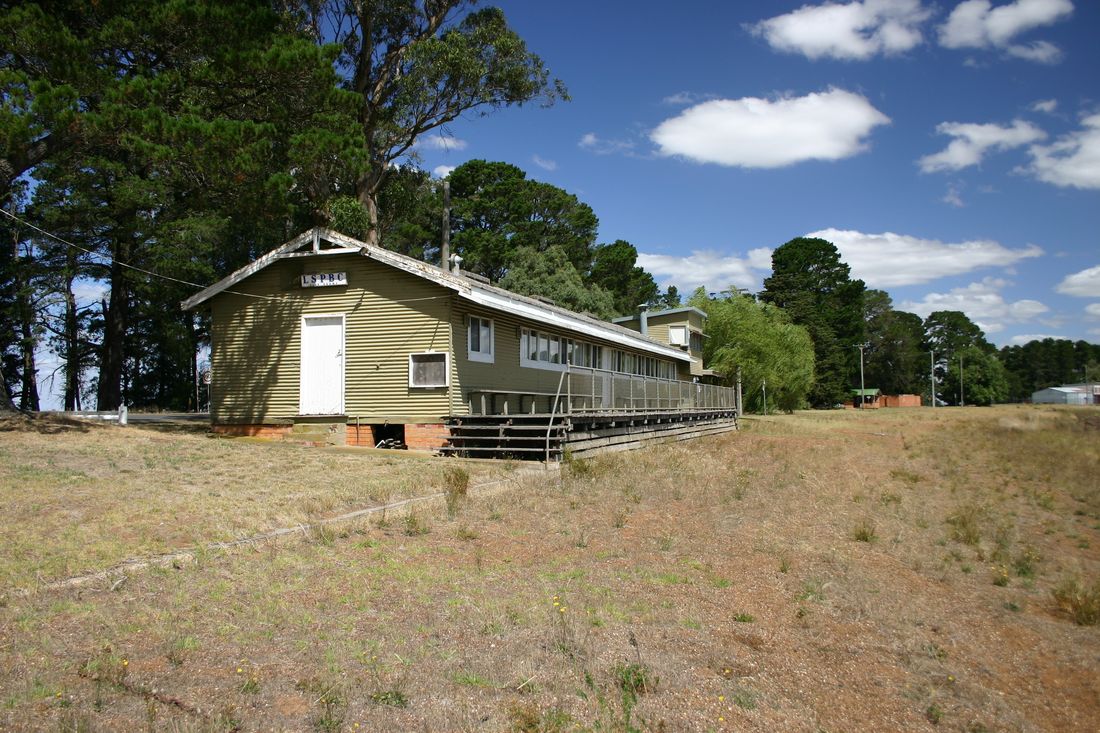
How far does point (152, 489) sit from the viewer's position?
30.4 ft

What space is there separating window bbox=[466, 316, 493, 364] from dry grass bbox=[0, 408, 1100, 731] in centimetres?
772

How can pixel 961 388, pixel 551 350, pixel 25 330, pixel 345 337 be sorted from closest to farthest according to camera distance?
pixel 345 337 < pixel 551 350 < pixel 25 330 < pixel 961 388

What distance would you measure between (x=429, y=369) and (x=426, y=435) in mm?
1502

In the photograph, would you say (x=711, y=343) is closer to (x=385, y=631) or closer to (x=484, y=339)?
(x=484, y=339)

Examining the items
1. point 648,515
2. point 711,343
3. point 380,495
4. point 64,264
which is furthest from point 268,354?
point 711,343

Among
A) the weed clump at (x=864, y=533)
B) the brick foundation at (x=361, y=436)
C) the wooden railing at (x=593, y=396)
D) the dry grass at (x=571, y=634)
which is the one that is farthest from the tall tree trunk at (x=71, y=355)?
the weed clump at (x=864, y=533)

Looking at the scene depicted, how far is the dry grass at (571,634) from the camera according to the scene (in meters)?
4.13

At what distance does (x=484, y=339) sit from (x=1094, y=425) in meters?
41.4

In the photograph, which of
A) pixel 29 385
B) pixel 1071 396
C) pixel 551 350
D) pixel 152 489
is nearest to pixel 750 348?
pixel 551 350

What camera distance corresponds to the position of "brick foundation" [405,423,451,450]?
16.9 m

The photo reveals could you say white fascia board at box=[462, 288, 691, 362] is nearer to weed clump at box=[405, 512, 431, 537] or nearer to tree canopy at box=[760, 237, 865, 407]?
weed clump at box=[405, 512, 431, 537]

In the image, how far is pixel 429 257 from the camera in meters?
46.7

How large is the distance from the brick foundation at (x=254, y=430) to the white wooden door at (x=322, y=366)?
0.71m

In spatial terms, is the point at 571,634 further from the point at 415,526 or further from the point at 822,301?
the point at 822,301
